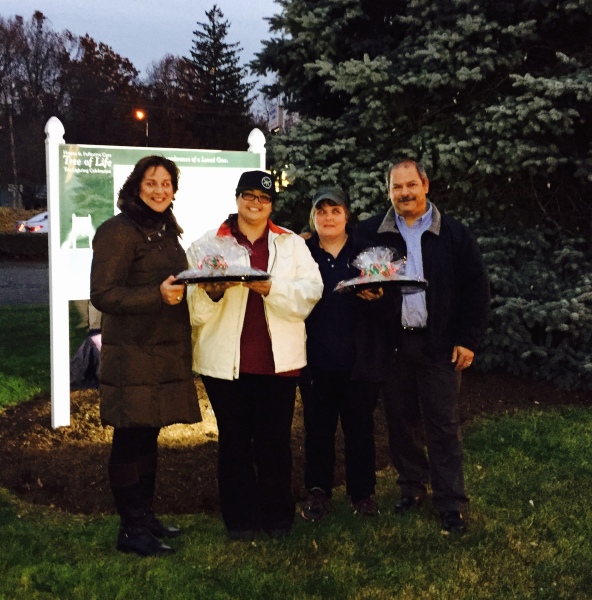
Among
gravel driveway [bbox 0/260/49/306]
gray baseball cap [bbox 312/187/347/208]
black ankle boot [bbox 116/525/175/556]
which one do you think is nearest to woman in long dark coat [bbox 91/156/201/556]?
black ankle boot [bbox 116/525/175/556]

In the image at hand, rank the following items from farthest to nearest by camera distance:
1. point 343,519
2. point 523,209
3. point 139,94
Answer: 1. point 139,94
2. point 523,209
3. point 343,519

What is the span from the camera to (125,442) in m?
3.85

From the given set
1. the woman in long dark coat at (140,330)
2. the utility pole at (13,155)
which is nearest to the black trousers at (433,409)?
the woman in long dark coat at (140,330)

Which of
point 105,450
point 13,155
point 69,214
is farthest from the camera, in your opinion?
point 13,155

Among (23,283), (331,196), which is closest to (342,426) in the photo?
(331,196)

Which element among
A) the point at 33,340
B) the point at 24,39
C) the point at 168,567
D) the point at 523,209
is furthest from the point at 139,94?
the point at 168,567

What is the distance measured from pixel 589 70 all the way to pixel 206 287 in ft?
16.5

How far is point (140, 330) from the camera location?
3742mm

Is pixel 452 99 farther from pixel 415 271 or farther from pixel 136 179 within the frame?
pixel 136 179

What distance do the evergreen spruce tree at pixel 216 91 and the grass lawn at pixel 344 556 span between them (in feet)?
136

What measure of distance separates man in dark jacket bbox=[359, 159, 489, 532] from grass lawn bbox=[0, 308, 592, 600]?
351mm

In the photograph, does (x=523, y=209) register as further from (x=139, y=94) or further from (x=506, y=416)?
(x=139, y=94)

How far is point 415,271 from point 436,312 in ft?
0.87

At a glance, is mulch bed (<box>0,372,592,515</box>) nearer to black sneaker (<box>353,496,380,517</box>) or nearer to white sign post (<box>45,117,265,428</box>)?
white sign post (<box>45,117,265,428</box>)
